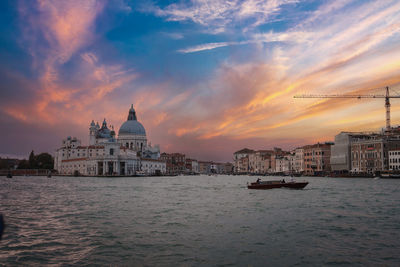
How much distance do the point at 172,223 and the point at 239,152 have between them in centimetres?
13978

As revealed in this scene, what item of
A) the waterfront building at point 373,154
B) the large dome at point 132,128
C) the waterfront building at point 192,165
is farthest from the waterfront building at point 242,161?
the waterfront building at point 373,154

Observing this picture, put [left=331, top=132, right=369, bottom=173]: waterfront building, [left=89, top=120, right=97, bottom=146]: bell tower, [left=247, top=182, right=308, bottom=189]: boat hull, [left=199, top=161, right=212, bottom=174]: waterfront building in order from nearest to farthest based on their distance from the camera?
[left=247, top=182, right=308, bottom=189]: boat hull → [left=331, top=132, right=369, bottom=173]: waterfront building → [left=89, top=120, right=97, bottom=146]: bell tower → [left=199, top=161, right=212, bottom=174]: waterfront building

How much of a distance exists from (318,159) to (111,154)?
5008 cm

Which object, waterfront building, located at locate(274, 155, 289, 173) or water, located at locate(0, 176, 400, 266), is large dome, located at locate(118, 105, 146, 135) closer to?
waterfront building, located at locate(274, 155, 289, 173)

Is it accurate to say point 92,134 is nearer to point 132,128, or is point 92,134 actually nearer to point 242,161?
point 132,128

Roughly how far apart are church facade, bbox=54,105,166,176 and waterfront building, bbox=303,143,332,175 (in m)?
42.6

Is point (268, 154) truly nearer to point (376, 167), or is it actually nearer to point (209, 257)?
point (376, 167)

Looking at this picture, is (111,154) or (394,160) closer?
(394,160)

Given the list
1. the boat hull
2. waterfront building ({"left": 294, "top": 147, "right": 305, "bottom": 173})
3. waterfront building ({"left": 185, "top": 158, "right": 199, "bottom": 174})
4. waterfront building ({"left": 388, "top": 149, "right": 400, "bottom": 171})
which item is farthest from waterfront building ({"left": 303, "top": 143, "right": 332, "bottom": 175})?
waterfront building ({"left": 185, "top": 158, "right": 199, "bottom": 174})

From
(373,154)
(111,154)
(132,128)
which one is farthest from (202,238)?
(132,128)

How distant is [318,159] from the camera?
84562 mm

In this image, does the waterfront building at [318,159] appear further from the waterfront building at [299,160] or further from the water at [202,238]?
the water at [202,238]

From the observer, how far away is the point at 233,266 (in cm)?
704

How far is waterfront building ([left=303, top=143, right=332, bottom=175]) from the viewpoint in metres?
83.3
